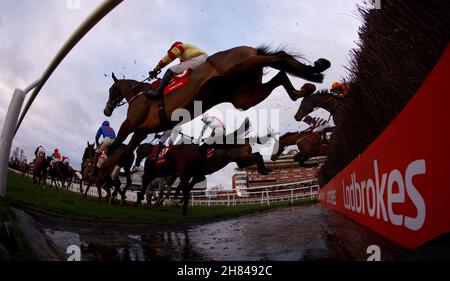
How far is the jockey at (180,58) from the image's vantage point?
322cm

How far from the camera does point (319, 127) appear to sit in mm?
6973

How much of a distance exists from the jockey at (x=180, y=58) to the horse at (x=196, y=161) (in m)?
2.28

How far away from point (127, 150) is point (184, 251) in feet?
5.81

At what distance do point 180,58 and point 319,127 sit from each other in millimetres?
4619

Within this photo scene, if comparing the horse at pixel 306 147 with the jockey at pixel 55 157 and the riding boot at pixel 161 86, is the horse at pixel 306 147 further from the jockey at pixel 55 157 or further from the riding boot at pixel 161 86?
the jockey at pixel 55 157

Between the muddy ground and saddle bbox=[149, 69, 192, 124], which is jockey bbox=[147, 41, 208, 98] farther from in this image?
the muddy ground

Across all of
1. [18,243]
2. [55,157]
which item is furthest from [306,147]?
[18,243]

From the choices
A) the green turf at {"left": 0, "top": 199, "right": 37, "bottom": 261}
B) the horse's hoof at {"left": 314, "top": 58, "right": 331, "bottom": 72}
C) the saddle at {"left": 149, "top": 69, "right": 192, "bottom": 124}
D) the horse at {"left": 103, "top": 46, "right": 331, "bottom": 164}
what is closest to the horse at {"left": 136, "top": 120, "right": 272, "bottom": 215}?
Result: the horse at {"left": 103, "top": 46, "right": 331, "bottom": 164}

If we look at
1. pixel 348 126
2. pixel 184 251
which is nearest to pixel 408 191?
pixel 184 251

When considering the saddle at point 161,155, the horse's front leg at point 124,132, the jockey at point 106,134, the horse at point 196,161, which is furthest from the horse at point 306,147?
the horse's front leg at point 124,132

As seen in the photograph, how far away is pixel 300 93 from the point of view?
8.68 feet

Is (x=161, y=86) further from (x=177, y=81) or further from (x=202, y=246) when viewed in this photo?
(x=202, y=246)
